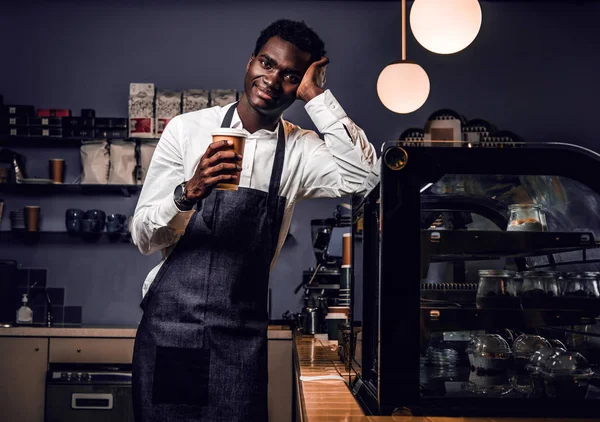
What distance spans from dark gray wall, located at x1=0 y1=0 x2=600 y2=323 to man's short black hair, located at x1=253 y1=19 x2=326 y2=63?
294cm

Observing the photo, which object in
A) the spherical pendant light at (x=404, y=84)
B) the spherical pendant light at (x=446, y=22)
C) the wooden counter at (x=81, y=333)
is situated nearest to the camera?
the spherical pendant light at (x=446, y=22)

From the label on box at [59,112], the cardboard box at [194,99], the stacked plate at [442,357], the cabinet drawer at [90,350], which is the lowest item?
the cabinet drawer at [90,350]

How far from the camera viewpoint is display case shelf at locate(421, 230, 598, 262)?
1.26m

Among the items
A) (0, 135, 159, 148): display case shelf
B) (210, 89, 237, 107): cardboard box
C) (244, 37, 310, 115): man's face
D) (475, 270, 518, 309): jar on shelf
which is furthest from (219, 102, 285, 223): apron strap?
(0, 135, 159, 148): display case shelf

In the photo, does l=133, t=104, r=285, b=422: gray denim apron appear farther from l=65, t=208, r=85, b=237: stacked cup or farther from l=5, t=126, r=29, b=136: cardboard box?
l=5, t=126, r=29, b=136: cardboard box

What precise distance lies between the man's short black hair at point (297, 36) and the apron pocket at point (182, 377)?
2.78 ft

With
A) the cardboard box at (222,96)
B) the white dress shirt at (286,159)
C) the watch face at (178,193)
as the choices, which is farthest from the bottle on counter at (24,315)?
the watch face at (178,193)

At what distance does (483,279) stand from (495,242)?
0.11 metres

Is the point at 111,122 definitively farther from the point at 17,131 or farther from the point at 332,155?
the point at 332,155

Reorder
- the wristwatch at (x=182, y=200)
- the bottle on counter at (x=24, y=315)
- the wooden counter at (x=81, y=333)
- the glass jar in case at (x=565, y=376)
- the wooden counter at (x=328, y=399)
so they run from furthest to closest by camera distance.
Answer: the bottle on counter at (x=24, y=315), the wooden counter at (x=81, y=333), the wristwatch at (x=182, y=200), the glass jar in case at (x=565, y=376), the wooden counter at (x=328, y=399)

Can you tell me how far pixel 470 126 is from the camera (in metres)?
4.61

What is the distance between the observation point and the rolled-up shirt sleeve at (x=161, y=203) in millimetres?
1684

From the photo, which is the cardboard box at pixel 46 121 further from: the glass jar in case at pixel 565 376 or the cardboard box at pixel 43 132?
the glass jar in case at pixel 565 376

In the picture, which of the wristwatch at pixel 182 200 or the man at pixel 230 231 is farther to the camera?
the man at pixel 230 231
